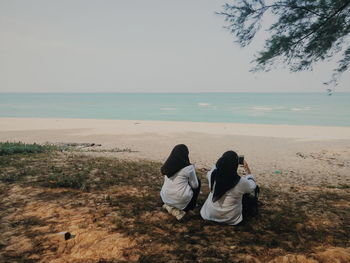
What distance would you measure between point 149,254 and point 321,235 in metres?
2.46

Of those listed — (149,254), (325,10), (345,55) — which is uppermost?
(325,10)

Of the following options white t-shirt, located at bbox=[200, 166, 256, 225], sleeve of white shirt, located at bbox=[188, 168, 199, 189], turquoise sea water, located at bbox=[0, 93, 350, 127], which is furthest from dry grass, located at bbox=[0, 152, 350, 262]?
turquoise sea water, located at bbox=[0, 93, 350, 127]

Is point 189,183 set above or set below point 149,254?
above

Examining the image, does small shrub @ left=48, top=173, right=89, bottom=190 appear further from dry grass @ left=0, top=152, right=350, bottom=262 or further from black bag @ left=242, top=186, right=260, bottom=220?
black bag @ left=242, top=186, right=260, bottom=220

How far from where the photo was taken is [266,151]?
568 inches

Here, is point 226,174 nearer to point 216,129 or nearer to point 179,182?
point 179,182

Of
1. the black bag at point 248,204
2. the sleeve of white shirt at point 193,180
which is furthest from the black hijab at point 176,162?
the black bag at point 248,204

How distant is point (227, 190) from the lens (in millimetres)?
3799

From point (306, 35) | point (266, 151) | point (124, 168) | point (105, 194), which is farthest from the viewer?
point (266, 151)

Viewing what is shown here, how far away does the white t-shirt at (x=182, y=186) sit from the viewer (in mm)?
4266

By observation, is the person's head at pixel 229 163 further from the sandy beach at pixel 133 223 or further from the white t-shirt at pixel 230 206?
the sandy beach at pixel 133 223

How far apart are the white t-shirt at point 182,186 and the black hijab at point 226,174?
587 mm

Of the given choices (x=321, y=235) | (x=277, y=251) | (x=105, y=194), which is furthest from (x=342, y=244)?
(x=105, y=194)

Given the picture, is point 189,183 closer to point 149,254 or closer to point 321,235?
point 149,254
